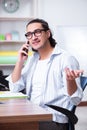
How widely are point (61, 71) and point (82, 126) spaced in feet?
7.24

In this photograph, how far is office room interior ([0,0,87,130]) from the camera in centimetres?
527

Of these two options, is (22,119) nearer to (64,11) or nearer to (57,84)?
(57,84)

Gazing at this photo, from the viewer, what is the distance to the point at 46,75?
1760 mm

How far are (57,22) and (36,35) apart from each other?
3750 millimetres

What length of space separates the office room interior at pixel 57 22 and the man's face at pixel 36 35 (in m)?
3.33

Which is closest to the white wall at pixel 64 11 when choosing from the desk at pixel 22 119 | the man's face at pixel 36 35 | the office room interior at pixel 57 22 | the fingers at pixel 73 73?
the office room interior at pixel 57 22

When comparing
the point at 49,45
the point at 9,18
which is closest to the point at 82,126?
the point at 49,45

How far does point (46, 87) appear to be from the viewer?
1.72 m

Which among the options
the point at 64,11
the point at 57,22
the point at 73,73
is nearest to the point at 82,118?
the point at 57,22

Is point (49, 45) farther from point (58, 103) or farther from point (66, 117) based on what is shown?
point (66, 117)

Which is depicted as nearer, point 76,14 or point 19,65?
point 19,65

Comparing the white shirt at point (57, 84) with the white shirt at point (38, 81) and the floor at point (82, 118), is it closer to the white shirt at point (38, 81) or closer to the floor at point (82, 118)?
the white shirt at point (38, 81)

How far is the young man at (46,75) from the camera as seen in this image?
1.60 m

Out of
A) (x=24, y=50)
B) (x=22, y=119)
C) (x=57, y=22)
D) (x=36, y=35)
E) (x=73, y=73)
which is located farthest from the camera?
(x=57, y=22)
